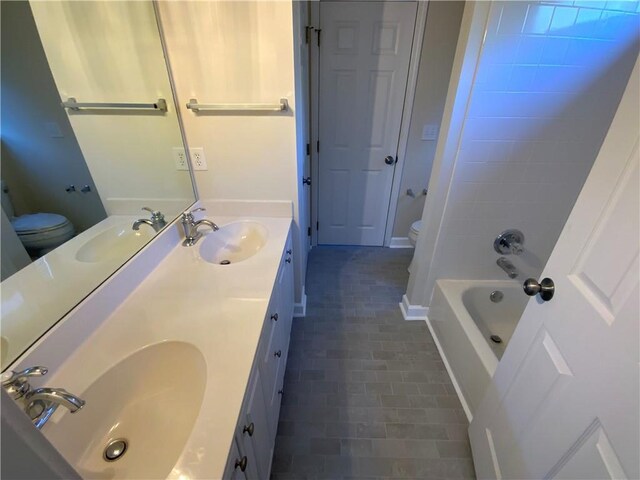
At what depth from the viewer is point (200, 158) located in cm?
149

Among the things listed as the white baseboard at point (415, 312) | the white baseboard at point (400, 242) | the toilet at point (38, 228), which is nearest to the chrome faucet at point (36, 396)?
the toilet at point (38, 228)

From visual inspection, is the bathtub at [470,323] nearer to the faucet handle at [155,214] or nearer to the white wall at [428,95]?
the white wall at [428,95]

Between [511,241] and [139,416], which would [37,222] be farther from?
[511,241]

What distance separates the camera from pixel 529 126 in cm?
137

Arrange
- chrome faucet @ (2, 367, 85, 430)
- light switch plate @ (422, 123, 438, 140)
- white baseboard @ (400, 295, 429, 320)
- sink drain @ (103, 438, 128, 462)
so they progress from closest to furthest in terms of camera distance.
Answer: chrome faucet @ (2, 367, 85, 430) → sink drain @ (103, 438, 128, 462) → white baseboard @ (400, 295, 429, 320) → light switch plate @ (422, 123, 438, 140)

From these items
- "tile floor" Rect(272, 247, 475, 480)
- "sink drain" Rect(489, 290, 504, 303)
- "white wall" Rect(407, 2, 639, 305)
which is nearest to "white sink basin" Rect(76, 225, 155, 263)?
"tile floor" Rect(272, 247, 475, 480)

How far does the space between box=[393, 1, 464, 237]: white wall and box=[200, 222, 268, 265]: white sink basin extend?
1.66 meters

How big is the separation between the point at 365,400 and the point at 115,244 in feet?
4.57

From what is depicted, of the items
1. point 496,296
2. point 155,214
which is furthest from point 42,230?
point 496,296

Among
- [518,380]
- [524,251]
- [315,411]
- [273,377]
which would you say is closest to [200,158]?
[273,377]

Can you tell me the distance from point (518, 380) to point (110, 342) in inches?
A: 51.4

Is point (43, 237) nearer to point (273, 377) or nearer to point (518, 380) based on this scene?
point (273, 377)

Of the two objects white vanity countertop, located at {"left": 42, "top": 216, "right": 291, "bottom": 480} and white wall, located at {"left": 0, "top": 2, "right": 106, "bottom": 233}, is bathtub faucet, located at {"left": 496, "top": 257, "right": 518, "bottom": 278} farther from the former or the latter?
white wall, located at {"left": 0, "top": 2, "right": 106, "bottom": 233}

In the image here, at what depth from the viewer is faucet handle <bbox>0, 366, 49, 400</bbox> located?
562 mm
